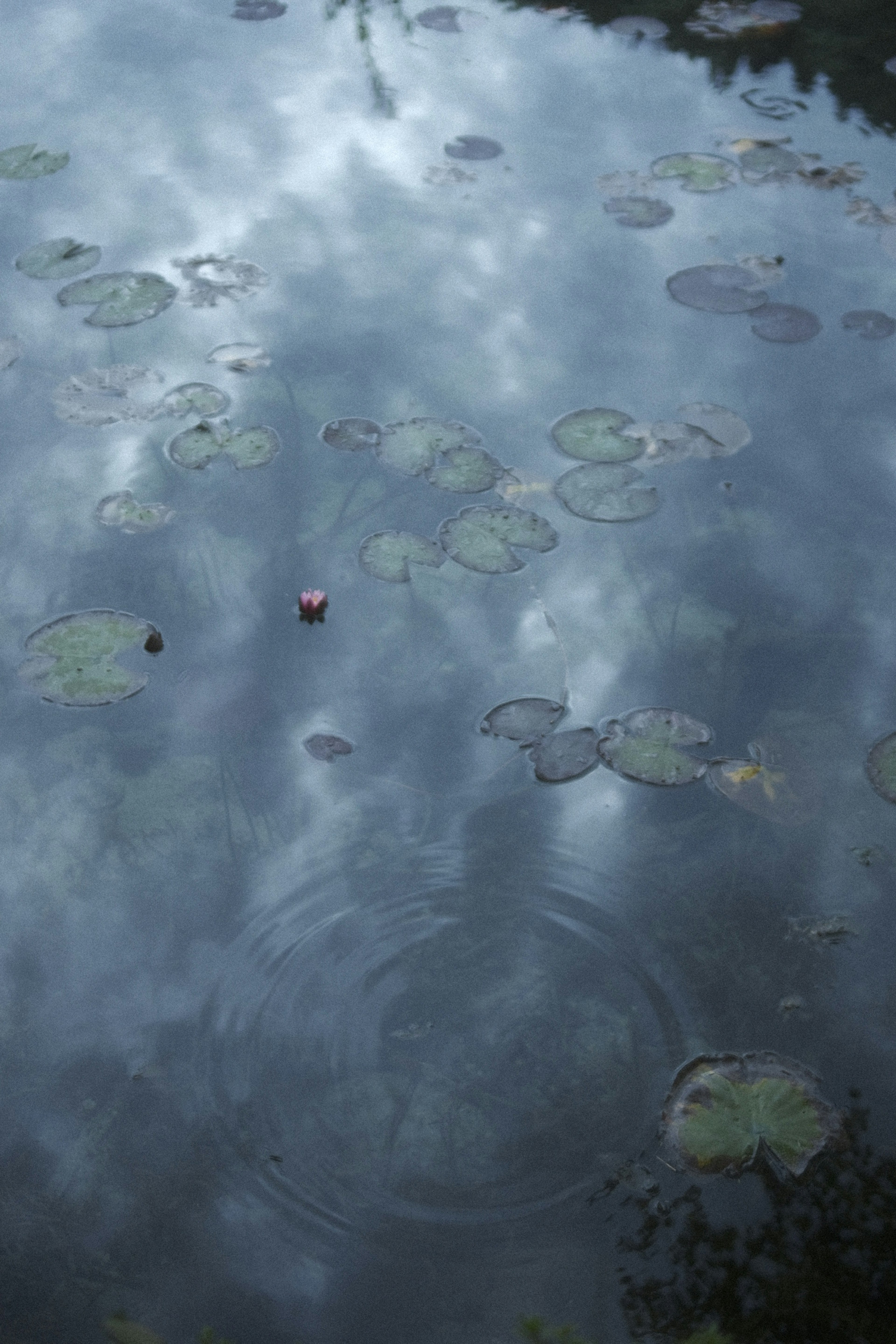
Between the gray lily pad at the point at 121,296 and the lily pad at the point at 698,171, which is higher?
the lily pad at the point at 698,171

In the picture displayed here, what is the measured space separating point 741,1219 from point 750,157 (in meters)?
4.41

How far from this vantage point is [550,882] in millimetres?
2525

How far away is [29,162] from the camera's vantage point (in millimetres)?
5051

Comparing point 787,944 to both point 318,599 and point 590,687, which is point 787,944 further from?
point 318,599

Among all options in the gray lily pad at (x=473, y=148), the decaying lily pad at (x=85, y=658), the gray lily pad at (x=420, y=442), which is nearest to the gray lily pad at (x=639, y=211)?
the gray lily pad at (x=473, y=148)

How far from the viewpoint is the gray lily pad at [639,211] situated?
181 inches

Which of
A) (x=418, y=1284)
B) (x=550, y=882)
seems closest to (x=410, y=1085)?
(x=418, y=1284)

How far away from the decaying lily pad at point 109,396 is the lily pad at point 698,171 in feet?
7.82

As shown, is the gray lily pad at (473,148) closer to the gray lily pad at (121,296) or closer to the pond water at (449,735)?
the pond water at (449,735)

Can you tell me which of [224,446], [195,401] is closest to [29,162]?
[195,401]

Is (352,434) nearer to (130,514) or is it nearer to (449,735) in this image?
(130,514)

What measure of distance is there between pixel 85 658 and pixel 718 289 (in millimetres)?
2649

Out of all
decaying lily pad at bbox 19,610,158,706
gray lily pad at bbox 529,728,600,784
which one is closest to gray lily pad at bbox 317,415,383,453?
decaying lily pad at bbox 19,610,158,706

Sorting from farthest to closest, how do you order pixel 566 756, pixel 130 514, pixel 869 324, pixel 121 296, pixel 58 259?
pixel 58 259 < pixel 121 296 < pixel 869 324 < pixel 130 514 < pixel 566 756
